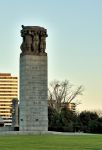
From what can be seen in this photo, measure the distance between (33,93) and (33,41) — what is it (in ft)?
18.3

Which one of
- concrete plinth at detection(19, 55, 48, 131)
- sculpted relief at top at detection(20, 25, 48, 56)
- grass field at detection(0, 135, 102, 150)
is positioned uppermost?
sculpted relief at top at detection(20, 25, 48, 56)

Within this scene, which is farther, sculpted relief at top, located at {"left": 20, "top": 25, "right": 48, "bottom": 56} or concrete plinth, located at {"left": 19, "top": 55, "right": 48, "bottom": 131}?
sculpted relief at top, located at {"left": 20, "top": 25, "right": 48, "bottom": 56}

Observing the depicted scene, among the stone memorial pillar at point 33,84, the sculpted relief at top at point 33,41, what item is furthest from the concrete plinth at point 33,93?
the sculpted relief at top at point 33,41

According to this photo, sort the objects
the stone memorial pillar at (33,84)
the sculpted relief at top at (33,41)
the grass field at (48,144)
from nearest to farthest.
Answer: the grass field at (48,144)
the stone memorial pillar at (33,84)
the sculpted relief at top at (33,41)

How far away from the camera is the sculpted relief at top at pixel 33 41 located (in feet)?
172

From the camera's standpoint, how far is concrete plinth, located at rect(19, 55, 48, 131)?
51.4 meters

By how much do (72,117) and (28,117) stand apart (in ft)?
52.4

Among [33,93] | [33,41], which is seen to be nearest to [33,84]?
[33,93]

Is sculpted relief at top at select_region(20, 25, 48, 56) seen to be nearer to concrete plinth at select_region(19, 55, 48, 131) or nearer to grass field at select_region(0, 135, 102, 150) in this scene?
concrete plinth at select_region(19, 55, 48, 131)

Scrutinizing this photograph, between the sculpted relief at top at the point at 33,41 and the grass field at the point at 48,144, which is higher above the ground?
the sculpted relief at top at the point at 33,41

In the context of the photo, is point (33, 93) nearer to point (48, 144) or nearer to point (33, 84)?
point (33, 84)

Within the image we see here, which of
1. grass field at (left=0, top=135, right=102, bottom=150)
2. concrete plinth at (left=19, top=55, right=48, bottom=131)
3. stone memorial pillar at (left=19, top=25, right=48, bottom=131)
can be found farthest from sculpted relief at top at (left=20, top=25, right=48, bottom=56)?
grass field at (left=0, top=135, right=102, bottom=150)

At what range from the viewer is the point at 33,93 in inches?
2029

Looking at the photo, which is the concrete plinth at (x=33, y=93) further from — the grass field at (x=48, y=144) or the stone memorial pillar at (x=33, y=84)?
the grass field at (x=48, y=144)
